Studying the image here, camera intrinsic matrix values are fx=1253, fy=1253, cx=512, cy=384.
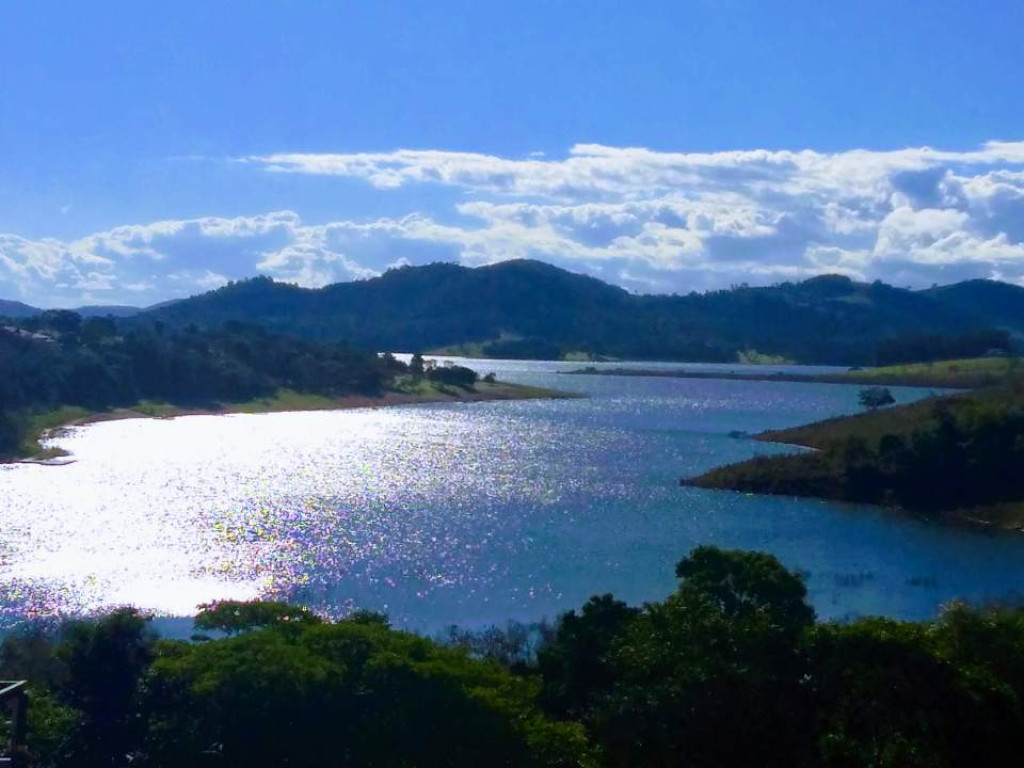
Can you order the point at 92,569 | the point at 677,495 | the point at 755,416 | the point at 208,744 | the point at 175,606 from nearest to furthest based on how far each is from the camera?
the point at 208,744
the point at 175,606
the point at 92,569
the point at 677,495
the point at 755,416

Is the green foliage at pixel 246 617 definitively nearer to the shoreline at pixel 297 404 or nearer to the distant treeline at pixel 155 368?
the shoreline at pixel 297 404

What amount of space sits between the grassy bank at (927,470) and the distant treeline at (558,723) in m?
48.4

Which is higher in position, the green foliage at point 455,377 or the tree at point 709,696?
the green foliage at point 455,377

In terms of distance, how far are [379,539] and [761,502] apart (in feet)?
84.9

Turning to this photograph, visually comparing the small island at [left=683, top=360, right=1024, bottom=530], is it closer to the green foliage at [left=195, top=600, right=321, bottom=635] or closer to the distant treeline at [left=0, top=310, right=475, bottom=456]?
the distant treeline at [left=0, top=310, right=475, bottom=456]

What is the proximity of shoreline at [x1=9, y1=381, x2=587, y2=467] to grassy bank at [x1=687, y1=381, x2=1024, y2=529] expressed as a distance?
145ft

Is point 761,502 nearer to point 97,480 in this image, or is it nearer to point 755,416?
point 97,480

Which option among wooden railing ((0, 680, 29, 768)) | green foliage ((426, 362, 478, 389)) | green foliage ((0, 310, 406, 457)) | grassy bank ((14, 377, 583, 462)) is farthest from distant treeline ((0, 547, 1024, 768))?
green foliage ((426, 362, 478, 389))

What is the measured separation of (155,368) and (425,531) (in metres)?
81.8

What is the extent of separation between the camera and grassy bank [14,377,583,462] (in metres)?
92.8

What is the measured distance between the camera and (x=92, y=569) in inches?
1623

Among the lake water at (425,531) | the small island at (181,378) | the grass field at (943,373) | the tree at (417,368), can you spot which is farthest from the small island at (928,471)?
the tree at (417,368)

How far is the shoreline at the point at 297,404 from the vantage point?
10119cm

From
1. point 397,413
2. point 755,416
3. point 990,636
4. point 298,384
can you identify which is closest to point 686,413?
point 755,416
